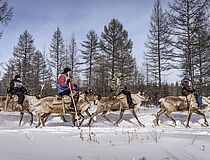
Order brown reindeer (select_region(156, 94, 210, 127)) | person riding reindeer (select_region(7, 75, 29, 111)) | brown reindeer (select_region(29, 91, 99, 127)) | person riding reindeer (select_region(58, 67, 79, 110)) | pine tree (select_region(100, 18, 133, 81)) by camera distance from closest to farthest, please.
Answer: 1. brown reindeer (select_region(29, 91, 99, 127))
2. person riding reindeer (select_region(58, 67, 79, 110))
3. brown reindeer (select_region(156, 94, 210, 127))
4. person riding reindeer (select_region(7, 75, 29, 111))
5. pine tree (select_region(100, 18, 133, 81))

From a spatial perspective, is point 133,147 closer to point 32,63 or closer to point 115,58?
point 115,58

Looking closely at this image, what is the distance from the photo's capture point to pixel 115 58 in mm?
34750

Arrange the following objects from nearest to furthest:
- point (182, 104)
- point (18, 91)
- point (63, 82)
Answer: point (63, 82), point (182, 104), point (18, 91)

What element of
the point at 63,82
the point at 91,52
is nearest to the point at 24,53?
the point at 91,52

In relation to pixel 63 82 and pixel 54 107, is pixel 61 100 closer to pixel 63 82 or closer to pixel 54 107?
pixel 54 107

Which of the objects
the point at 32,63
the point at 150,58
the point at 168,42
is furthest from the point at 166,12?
the point at 32,63

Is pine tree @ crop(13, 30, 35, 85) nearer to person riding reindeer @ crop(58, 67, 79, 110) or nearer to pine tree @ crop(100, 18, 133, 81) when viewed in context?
pine tree @ crop(100, 18, 133, 81)

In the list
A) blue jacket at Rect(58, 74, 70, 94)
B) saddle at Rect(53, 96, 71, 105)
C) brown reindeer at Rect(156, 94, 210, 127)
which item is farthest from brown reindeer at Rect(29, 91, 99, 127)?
brown reindeer at Rect(156, 94, 210, 127)

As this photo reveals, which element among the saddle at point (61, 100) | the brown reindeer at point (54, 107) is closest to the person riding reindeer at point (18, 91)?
the brown reindeer at point (54, 107)

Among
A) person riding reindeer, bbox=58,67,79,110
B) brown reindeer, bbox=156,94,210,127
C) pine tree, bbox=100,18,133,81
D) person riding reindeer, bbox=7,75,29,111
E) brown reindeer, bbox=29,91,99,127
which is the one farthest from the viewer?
pine tree, bbox=100,18,133,81

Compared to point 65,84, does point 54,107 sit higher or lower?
lower

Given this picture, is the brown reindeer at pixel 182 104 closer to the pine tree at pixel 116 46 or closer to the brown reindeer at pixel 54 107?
the brown reindeer at pixel 54 107

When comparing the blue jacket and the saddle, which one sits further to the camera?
the blue jacket

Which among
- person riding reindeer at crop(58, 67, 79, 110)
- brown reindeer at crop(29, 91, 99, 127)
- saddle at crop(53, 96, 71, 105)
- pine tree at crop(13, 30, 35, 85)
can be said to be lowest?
brown reindeer at crop(29, 91, 99, 127)
